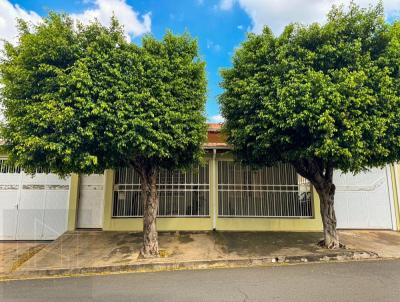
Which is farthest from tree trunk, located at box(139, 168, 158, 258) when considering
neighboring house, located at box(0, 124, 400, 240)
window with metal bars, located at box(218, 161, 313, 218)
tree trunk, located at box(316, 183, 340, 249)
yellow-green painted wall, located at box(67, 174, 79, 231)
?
tree trunk, located at box(316, 183, 340, 249)

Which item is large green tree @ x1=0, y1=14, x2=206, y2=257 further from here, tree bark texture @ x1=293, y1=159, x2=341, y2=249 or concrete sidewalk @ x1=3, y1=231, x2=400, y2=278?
tree bark texture @ x1=293, y1=159, x2=341, y2=249

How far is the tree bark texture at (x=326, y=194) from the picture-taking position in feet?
27.3

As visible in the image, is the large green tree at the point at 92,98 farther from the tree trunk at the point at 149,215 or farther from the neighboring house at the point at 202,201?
the neighboring house at the point at 202,201

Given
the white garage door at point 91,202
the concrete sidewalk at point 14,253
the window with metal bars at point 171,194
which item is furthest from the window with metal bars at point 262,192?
the concrete sidewalk at point 14,253

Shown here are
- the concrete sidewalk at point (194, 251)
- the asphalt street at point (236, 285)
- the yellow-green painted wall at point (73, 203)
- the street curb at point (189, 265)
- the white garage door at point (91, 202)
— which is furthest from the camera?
the white garage door at point (91, 202)

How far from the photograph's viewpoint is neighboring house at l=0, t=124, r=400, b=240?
10.6 meters

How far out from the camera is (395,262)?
23.7 feet

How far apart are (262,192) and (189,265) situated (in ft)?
15.2

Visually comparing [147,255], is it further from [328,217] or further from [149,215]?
[328,217]

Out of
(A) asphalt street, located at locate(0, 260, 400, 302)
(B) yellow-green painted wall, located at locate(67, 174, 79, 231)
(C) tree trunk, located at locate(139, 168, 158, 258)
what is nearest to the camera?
(A) asphalt street, located at locate(0, 260, 400, 302)

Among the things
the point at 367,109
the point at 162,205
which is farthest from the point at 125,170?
the point at 367,109

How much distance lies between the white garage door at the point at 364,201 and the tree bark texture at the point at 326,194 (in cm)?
281

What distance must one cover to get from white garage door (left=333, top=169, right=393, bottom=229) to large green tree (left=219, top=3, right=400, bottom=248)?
9.75 ft

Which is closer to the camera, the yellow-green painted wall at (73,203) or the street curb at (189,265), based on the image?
the street curb at (189,265)
